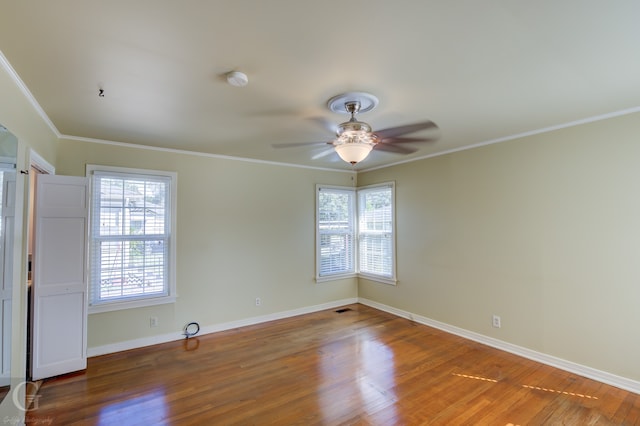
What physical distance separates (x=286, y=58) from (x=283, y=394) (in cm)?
268

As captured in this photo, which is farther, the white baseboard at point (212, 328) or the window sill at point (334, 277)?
the window sill at point (334, 277)

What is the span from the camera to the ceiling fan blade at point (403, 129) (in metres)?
3.08

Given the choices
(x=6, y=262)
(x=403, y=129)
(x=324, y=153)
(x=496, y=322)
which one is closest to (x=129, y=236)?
(x=6, y=262)

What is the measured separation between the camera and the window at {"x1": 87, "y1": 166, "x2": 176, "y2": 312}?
11.9 feet

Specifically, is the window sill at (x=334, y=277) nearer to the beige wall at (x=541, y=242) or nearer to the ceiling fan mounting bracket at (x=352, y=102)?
the beige wall at (x=541, y=242)

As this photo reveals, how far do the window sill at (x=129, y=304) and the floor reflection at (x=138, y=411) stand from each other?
135 cm

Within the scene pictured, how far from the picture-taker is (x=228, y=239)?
4.49 metres

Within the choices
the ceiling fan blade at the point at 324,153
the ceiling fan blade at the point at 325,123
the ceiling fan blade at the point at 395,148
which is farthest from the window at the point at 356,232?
the ceiling fan blade at the point at 325,123

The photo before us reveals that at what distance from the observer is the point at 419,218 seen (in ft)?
15.5

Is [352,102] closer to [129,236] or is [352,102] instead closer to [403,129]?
[403,129]

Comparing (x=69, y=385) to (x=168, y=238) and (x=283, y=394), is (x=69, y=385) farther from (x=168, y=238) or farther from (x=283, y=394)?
(x=283, y=394)

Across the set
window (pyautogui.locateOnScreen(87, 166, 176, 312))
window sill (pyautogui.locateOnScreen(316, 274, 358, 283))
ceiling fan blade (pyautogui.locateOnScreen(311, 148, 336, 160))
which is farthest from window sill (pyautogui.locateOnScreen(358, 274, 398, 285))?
window (pyautogui.locateOnScreen(87, 166, 176, 312))

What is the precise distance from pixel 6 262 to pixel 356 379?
2.87m

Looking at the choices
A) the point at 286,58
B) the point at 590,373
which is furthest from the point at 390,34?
the point at 590,373
